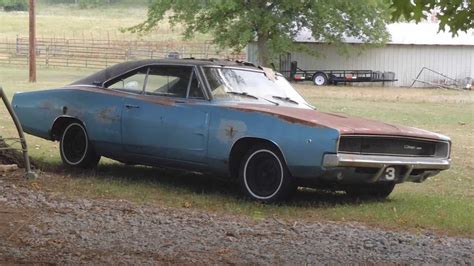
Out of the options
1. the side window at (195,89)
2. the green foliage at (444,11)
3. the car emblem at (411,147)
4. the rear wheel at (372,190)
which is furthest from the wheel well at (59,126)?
the green foliage at (444,11)

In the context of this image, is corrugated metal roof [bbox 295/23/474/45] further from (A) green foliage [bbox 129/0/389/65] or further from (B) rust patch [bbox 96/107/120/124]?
(B) rust patch [bbox 96/107/120/124]

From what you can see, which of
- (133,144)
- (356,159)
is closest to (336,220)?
(356,159)

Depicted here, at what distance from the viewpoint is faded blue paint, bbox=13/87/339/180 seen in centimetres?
673

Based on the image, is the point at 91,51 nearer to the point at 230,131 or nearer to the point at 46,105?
the point at 46,105

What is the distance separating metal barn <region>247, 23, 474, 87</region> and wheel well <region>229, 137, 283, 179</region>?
3694 centimetres

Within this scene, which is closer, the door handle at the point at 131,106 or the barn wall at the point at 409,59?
the door handle at the point at 131,106

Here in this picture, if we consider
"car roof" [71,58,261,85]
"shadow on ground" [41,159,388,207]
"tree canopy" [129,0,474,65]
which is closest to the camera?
"shadow on ground" [41,159,388,207]

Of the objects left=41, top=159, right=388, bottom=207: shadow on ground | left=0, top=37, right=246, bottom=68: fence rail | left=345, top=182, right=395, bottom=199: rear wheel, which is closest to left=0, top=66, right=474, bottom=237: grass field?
left=41, top=159, right=388, bottom=207: shadow on ground

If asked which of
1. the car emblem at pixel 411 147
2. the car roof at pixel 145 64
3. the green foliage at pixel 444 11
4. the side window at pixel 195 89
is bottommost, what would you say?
the car emblem at pixel 411 147

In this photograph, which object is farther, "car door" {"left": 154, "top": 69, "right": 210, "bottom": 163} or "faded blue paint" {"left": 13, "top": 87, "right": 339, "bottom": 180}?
"car door" {"left": 154, "top": 69, "right": 210, "bottom": 163}

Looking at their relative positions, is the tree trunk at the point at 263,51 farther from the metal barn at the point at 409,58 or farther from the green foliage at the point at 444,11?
the green foliage at the point at 444,11

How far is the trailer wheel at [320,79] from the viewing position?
42.8 meters

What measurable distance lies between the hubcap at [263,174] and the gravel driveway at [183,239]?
86cm

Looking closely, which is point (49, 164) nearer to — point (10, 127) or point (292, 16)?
point (10, 127)
